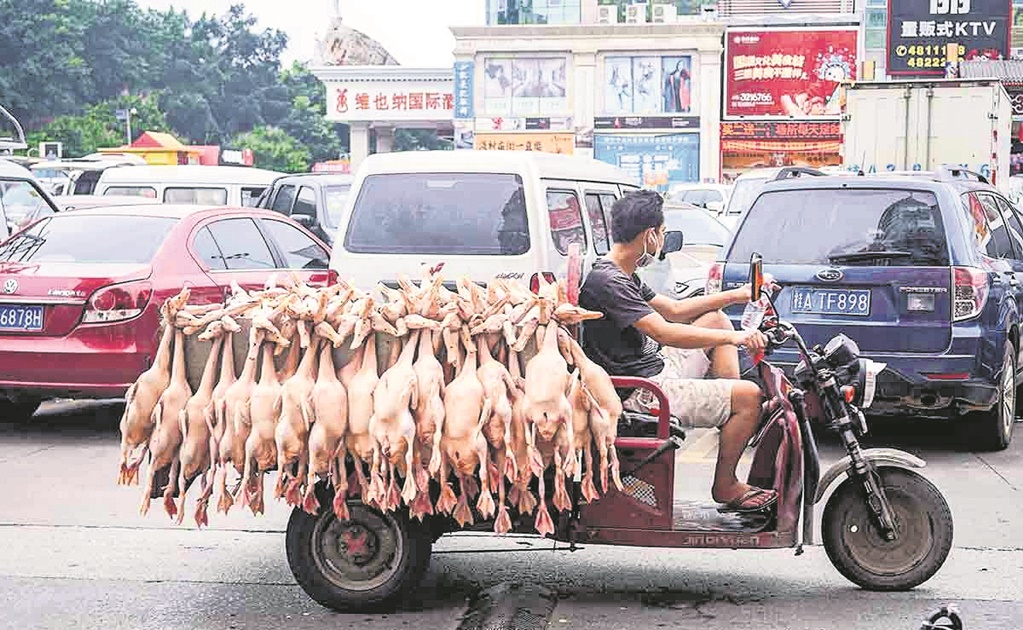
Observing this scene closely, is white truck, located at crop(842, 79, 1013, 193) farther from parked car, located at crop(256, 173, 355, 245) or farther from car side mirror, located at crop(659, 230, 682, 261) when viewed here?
car side mirror, located at crop(659, 230, 682, 261)

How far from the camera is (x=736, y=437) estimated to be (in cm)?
564

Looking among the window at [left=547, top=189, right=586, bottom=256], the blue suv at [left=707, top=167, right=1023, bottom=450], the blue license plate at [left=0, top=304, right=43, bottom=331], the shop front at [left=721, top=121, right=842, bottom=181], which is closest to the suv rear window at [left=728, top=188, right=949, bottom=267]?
the blue suv at [left=707, top=167, right=1023, bottom=450]

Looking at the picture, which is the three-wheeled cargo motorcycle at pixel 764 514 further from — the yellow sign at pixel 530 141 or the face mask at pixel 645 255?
the yellow sign at pixel 530 141

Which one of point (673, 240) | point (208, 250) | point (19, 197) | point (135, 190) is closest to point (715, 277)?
point (673, 240)

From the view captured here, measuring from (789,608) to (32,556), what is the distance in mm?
3324

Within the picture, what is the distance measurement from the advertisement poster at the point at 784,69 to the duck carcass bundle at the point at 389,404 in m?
59.1

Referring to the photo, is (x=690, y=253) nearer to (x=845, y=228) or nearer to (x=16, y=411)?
(x=845, y=228)

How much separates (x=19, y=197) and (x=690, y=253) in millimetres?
7624

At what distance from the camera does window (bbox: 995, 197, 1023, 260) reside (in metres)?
10.2

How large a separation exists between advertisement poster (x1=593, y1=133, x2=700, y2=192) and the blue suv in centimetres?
5201

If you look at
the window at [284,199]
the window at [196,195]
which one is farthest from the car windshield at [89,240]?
the window at [196,195]

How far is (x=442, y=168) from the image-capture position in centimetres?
936

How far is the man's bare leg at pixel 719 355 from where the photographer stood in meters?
6.41

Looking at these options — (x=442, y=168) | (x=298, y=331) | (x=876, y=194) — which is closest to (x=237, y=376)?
(x=298, y=331)
